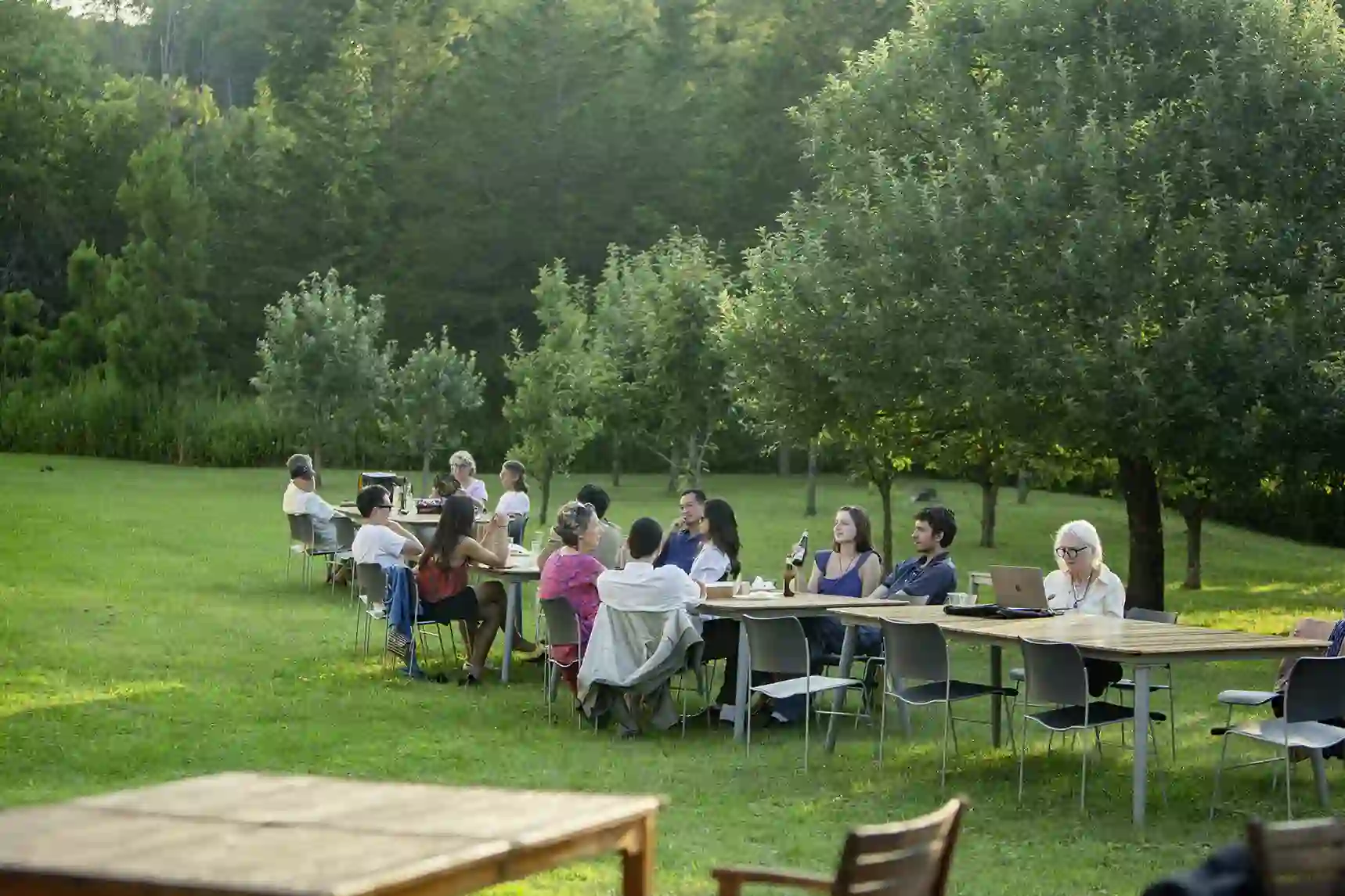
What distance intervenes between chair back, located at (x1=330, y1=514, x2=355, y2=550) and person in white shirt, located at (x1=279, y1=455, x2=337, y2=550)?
57 mm

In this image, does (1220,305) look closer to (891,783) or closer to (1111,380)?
(1111,380)

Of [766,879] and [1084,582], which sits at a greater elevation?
[1084,582]

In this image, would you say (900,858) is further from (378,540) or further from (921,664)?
(378,540)

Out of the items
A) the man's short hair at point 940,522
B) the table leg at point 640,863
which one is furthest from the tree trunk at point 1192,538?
the table leg at point 640,863

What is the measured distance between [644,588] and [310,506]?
9612 mm

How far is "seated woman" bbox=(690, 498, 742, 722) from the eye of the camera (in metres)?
12.3

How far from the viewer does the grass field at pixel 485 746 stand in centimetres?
849

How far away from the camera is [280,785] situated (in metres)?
4.80

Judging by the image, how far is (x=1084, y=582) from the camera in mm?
11227

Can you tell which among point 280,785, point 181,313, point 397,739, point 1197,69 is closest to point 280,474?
Answer: point 181,313

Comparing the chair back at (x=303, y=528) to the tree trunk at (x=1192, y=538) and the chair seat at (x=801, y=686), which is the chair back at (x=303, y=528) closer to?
the chair seat at (x=801, y=686)

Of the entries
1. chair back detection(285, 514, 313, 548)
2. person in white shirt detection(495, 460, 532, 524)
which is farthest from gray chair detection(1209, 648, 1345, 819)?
chair back detection(285, 514, 313, 548)

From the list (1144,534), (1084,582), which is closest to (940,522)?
(1084,582)

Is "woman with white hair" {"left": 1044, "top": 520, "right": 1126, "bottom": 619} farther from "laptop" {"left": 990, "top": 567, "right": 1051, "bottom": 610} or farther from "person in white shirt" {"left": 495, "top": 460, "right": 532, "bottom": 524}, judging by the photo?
"person in white shirt" {"left": 495, "top": 460, "right": 532, "bottom": 524}
